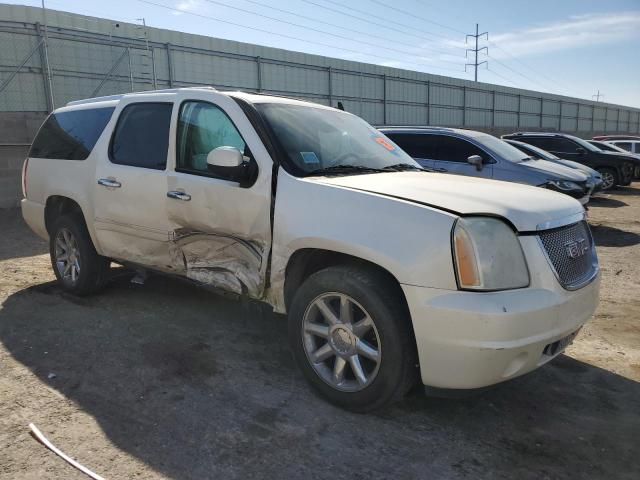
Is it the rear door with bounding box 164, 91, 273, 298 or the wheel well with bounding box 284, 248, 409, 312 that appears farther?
the rear door with bounding box 164, 91, 273, 298

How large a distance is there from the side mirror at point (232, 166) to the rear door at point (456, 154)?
6.29 m

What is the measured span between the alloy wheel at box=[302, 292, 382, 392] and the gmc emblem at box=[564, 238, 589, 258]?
4.02 feet

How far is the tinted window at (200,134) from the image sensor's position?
3.82 meters

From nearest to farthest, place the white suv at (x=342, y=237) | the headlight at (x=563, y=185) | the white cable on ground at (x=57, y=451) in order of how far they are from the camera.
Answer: the white cable on ground at (x=57, y=451) → the white suv at (x=342, y=237) → the headlight at (x=563, y=185)

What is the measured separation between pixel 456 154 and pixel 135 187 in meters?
6.43

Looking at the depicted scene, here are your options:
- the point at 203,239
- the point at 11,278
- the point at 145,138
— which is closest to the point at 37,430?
the point at 203,239

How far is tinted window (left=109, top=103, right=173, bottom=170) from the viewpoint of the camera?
4.25 m

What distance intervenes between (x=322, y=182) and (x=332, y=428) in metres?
1.46

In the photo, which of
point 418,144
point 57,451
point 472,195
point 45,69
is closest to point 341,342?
point 472,195

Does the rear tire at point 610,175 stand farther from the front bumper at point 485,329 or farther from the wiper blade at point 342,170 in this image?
the front bumper at point 485,329

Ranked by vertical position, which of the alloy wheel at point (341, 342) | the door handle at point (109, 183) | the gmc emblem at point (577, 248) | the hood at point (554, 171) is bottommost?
the alloy wheel at point (341, 342)

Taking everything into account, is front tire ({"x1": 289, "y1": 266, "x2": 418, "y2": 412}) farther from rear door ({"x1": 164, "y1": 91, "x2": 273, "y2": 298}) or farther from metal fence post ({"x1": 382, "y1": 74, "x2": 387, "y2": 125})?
metal fence post ({"x1": 382, "y1": 74, "x2": 387, "y2": 125})

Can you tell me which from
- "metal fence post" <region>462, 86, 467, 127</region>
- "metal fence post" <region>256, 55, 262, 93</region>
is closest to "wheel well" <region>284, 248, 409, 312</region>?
"metal fence post" <region>256, 55, 262, 93</region>

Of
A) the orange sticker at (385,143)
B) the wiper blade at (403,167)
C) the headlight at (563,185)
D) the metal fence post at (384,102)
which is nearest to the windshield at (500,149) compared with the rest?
the headlight at (563,185)
